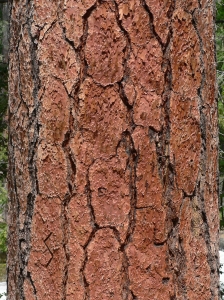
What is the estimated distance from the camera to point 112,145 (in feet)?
4.52

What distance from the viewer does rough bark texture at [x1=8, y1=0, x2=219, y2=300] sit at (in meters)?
1.37

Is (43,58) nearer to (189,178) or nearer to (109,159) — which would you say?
(109,159)

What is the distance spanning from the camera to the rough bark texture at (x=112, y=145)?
1.37 m

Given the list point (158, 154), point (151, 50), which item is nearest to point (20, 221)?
point (158, 154)

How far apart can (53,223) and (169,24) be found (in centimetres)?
63

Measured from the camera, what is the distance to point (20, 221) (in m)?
1.52

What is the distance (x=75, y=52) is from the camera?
1371 mm

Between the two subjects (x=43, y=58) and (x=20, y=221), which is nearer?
(x=43, y=58)

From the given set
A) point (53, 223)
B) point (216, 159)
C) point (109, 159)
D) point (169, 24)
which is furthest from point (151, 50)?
point (53, 223)

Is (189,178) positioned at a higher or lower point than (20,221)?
higher

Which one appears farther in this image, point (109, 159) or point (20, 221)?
point (20, 221)

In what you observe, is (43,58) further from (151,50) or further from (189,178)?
(189,178)

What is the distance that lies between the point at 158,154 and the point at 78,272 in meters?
0.38

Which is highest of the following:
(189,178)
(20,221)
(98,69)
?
(98,69)
